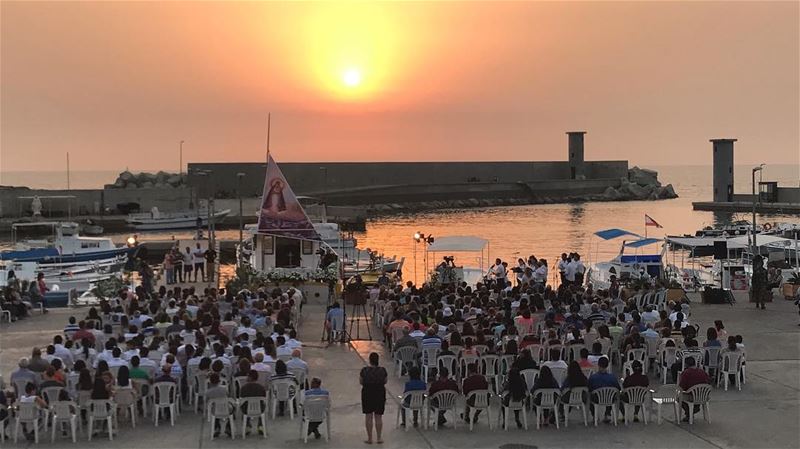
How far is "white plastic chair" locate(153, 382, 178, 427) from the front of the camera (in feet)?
39.9

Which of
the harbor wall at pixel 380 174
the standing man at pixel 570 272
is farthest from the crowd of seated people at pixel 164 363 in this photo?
the harbor wall at pixel 380 174

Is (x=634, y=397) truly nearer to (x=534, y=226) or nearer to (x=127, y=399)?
(x=127, y=399)

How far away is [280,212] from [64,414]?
42.0 ft

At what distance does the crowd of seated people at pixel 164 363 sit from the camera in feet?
38.6

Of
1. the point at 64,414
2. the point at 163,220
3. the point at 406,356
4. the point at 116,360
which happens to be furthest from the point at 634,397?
the point at 163,220

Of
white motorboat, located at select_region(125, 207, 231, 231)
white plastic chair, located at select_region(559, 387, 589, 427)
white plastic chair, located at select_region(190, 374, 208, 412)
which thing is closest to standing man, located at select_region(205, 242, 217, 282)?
white plastic chair, located at select_region(190, 374, 208, 412)

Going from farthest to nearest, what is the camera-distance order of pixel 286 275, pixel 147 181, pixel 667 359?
pixel 147 181 < pixel 286 275 < pixel 667 359

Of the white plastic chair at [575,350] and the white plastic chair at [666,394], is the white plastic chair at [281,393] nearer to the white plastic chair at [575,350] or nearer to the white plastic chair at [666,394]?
the white plastic chair at [575,350]

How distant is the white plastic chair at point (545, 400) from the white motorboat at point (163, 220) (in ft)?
246

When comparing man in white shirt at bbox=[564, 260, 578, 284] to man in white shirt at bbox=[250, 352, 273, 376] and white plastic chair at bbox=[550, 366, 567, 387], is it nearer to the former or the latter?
white plastic chair at bbox=[550, 366, 567, 387]

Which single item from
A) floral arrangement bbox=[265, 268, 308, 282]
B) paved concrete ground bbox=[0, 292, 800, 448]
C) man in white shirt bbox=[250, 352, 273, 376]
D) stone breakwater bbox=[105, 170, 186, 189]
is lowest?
paved concrete ground bbox=[0, 292, 800, 448]

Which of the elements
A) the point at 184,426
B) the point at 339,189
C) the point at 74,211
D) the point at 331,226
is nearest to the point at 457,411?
the point at 184,426

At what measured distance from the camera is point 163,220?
283 ft

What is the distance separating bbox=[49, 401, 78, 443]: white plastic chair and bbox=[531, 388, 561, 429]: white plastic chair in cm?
612
